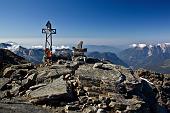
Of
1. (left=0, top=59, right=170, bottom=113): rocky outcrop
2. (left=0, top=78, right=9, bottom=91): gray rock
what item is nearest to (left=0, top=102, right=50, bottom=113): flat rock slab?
(left=0, top=59, right=170, bottom=113): rocky outcrop

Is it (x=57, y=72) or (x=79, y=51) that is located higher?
(x=79, y=51)

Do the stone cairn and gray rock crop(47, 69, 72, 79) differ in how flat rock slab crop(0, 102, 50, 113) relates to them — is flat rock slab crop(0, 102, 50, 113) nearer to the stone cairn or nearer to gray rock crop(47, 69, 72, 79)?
gray rock crop(47, 69, 72, 79)

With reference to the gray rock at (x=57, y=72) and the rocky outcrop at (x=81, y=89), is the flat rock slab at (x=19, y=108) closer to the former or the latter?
the rocky outcrop at (x=81, y=89)

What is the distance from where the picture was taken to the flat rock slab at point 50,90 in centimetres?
3756

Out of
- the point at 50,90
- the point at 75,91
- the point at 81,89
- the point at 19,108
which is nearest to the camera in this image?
the point at 19,108

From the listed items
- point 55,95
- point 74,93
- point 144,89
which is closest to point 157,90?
point 144,89

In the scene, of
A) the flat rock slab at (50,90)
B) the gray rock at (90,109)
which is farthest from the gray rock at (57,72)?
the gray rock at (90,109)

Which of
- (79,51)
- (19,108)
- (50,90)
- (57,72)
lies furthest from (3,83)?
(79,51)

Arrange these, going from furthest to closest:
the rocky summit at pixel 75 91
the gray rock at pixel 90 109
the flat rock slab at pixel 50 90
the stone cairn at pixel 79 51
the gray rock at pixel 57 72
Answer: the stone cairn at pixel 79 51 < the gray rock at pixel 57 72 < the flat rock slab at pixel 50 90 < the rocky summit at pixel 75 91 < the gray rock at pixel 90 109

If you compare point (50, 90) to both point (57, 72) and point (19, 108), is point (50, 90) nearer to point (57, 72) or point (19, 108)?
point (19, 108)

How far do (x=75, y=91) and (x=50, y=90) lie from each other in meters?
3.62

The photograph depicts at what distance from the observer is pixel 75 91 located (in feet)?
131

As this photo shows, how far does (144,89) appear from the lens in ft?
160

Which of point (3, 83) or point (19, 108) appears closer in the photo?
point (19, 108)
